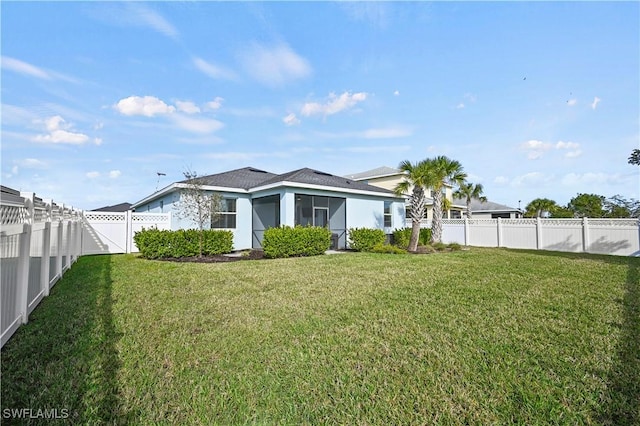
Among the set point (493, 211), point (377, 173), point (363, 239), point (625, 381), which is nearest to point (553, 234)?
point (363, 239)

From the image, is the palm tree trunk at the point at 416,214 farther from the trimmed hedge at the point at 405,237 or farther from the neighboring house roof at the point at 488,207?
the neighboring house roof at the point at 488,207

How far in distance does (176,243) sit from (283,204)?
4278 mm

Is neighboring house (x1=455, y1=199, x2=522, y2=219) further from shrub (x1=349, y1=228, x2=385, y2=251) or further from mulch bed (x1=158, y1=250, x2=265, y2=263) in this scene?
mulch bed (x1=158, y1=250, x2=265, y2=263)

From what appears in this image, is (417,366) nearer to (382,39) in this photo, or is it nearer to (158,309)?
(158,309)

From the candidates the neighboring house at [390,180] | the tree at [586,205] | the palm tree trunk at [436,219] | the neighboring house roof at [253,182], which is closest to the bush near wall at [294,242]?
the neighboring house roof at [253,182]

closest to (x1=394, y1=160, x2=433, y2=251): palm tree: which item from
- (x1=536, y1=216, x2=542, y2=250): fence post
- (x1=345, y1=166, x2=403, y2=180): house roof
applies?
(x1=536, y1=216, x2=542, y2=250): fence post

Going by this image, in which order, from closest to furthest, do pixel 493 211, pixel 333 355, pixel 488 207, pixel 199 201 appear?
pixel 333 355 < pixel 199 201 < pixel 493 211 < pixel 488 207

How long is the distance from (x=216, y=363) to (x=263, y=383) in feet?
2.03

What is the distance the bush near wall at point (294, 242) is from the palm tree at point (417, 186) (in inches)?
162

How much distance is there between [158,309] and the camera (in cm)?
471

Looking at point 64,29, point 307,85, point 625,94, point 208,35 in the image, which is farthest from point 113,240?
point 625,94

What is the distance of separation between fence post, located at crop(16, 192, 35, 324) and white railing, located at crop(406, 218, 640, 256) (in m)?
18.6

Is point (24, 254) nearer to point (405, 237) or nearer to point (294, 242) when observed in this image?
point (294, 242)

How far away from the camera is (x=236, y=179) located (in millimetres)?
15438
